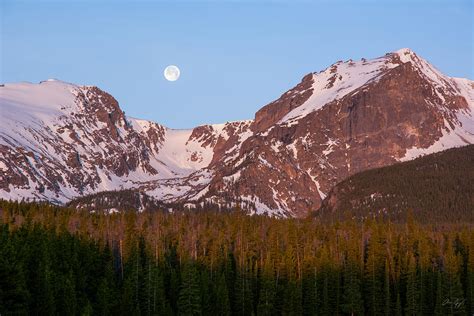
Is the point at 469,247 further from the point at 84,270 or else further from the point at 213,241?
the point at 84,270

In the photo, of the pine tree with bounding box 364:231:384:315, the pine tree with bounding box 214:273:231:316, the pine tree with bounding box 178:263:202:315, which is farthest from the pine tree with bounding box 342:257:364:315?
the pine tree with bounding box 178:263:202:315

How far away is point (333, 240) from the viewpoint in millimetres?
198125

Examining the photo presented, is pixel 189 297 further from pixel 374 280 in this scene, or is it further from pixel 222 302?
pixel 374 280

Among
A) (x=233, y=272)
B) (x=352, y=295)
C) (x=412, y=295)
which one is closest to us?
(x=352, y=295)

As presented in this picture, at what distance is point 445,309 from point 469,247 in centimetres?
2876

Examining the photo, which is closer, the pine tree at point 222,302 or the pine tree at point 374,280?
the pine tree at point 222,302

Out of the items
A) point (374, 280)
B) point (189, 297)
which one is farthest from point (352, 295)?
point (189, 297)

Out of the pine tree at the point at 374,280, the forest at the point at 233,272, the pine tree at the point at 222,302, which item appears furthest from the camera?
the pine tree at the point at 374,280

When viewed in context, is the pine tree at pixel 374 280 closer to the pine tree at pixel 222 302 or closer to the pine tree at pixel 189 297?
the pine tree at pixel 222 302

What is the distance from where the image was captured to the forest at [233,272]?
13425 cm

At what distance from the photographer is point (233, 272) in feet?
565

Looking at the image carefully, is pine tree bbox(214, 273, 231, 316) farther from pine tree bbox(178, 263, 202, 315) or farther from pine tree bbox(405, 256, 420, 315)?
pine tree bbox(405, 256, 420, 315)


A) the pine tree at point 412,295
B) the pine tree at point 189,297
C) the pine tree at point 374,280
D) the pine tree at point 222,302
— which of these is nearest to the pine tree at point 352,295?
the pine tree at point 374,280

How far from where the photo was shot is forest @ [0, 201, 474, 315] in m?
134
